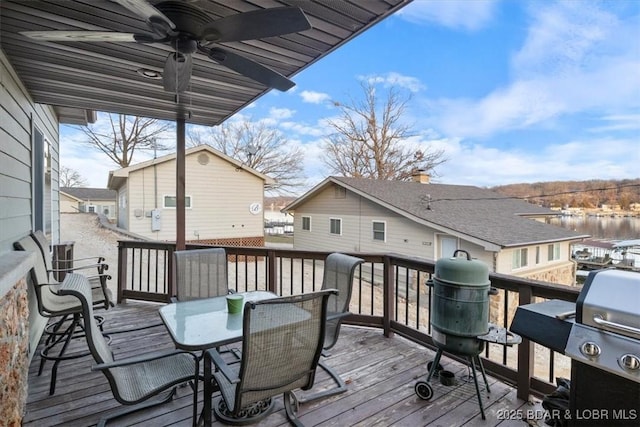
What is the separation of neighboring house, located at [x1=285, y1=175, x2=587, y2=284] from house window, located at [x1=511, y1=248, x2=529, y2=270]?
0.03m

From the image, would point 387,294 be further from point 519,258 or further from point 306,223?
point 306,223

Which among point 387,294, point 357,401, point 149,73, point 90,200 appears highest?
point 149,73

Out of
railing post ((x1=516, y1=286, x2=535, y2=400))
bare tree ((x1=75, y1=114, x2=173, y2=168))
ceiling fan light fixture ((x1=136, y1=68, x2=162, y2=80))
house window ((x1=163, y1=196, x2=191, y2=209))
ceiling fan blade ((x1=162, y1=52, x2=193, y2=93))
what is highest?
bare tree ((x1=75, y1=114, x2=173, y2=168))

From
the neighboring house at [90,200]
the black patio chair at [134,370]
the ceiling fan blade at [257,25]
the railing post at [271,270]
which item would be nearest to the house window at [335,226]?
the railing post at [271,270]

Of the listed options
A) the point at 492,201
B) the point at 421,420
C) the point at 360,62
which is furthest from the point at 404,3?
the point at 360,62

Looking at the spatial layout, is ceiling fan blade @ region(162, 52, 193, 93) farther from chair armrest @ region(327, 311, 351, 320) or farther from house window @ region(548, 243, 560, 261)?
house window @ region(548, 243, 560, 261)

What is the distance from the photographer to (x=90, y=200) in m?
31.0

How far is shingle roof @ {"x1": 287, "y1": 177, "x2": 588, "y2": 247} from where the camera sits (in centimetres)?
973

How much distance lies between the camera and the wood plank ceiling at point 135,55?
2193mm

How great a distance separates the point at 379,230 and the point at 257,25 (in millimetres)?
10048

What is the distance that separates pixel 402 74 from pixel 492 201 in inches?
333

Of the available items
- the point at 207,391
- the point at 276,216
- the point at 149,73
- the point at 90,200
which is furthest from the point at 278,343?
the point at 90,200

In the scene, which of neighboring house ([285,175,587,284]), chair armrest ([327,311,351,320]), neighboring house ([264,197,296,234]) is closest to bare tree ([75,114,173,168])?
neighboring house ([264,197,296,234])

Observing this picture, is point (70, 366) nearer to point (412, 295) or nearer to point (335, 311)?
point (335, 311)
